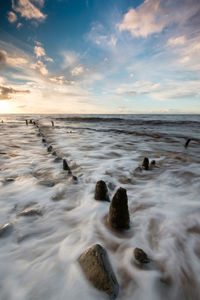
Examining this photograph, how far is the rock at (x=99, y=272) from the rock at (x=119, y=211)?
69 cm

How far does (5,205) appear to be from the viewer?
2.82m

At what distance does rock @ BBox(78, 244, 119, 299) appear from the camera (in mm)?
1373

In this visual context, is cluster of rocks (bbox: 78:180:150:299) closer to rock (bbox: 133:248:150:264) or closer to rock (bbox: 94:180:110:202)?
rock (bbox: 133:248:150:264)

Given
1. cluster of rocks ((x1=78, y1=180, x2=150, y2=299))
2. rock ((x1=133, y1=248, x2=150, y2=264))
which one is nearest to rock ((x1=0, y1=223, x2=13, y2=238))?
cluster of rocks ((x1=78, y1=180, x2=150, y2=299))

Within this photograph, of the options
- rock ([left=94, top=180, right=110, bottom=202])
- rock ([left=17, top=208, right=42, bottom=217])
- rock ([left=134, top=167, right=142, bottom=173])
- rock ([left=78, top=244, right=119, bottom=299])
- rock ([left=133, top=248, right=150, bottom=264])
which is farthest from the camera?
rock ([left=134, top=167, right=142, bottom=173])

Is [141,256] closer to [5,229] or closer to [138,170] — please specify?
[5,229]

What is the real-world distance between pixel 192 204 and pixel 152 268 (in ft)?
6.88

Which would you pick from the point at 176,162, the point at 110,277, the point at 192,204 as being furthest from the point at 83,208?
the point at 176,162

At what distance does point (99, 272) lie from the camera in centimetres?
141

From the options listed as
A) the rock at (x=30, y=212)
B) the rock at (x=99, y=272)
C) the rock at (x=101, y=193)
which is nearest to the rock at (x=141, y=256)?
the rock at (x=99, y=272)

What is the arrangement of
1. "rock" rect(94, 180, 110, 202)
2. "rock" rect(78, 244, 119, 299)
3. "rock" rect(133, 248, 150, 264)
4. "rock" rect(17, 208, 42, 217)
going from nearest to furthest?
"rock" rect(78, 244, 119, 299), "rock" rect(133, 248, 150, 264), "rock" rect(17, 208, 42, 217), "rock" rect(94, 180, 110, 202)

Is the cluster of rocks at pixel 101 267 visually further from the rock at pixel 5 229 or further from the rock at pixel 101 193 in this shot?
the rock at pixel 101 193

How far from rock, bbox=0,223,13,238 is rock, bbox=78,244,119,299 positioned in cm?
130

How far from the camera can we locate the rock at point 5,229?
206 centimetres
